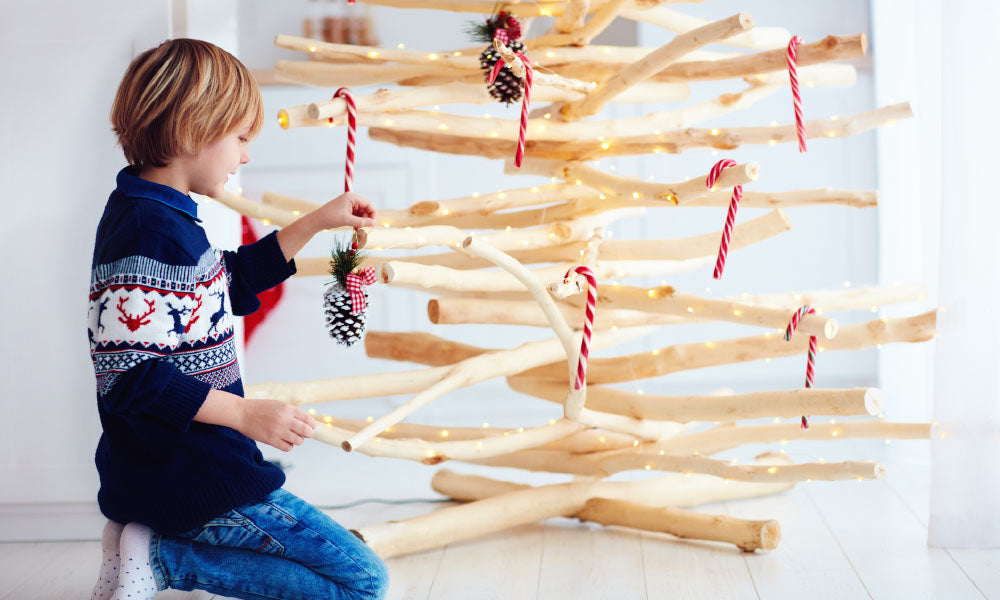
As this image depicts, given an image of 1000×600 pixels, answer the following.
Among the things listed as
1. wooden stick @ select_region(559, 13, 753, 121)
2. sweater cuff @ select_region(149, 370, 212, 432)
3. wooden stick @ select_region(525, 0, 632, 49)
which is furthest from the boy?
wooden stick @ select_region(525, 0, 632, 49)

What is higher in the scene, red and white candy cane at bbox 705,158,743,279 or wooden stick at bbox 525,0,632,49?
wooden stick at bbox 525,0,632,49

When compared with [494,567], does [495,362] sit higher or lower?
higher

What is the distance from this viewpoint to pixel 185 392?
1240 millimetres

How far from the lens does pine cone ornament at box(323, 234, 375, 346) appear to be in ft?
4.77

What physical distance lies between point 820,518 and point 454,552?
754 millimetres

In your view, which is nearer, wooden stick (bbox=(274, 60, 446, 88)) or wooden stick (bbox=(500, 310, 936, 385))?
wooden stick (bbox=(500, 310, 936, 385))

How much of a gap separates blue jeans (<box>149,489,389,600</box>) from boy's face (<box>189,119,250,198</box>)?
443 mm

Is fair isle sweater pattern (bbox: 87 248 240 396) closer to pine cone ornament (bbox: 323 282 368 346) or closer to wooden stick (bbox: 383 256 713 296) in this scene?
pine cone ornament (bbox: 323 282 368 346)

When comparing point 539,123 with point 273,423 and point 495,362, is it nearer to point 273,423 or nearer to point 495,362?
point 495,362

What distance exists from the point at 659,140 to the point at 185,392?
3.38ft

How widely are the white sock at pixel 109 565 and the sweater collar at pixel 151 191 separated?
46 centimetres

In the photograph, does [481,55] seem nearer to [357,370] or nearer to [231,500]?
[231,500]

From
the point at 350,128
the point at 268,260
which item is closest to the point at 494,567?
the point at 268,260

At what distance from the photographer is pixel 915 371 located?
264 centimetres
